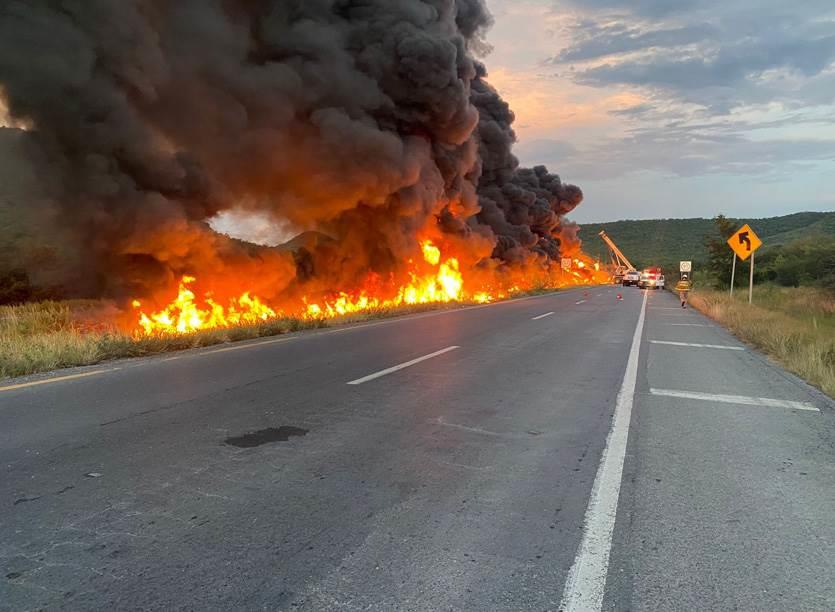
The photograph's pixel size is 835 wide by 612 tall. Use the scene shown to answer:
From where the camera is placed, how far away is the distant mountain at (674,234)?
95.6m

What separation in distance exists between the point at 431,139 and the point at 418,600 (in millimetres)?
27927

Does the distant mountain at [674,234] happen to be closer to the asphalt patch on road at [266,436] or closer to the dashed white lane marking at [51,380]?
the dashed white lane marking at [51,380]

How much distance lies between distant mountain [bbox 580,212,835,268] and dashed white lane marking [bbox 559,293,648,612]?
9296 cm

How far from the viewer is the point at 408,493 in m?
3.52

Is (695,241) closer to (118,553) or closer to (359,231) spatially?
(359,231)

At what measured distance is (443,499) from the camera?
3443mm

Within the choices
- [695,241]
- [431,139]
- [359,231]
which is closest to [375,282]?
[359,231]

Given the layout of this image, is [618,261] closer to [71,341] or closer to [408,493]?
[71,341]

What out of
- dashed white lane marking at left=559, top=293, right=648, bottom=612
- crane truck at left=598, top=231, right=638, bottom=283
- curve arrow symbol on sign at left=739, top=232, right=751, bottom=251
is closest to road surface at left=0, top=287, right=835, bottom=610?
dashed white lane marking at left=559, top=293, right=648, bottom=612

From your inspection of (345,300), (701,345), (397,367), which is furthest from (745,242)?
(397,367)

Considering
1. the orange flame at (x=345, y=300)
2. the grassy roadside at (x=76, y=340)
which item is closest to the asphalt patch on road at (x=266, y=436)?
the grassy roadside at (x=76, y=340)

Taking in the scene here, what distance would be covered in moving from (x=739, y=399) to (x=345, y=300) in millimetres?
19264

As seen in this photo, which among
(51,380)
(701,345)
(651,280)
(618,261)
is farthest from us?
(618,261)

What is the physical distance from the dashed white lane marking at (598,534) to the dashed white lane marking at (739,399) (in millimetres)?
1619
